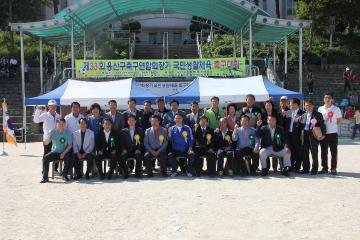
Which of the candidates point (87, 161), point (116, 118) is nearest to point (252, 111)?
point (116, 118)

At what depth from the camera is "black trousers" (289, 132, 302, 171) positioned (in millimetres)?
12055

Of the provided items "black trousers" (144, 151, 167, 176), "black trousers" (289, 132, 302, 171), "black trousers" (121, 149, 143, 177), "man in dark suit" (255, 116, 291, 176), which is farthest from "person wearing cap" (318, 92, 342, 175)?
"black trousers" (121, 149, 143, 177)

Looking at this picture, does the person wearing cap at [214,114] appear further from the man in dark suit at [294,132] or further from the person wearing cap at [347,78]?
the person wearing cap at [347,78]

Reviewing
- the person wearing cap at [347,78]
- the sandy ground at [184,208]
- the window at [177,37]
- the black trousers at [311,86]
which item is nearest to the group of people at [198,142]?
the sandy ground at [184,208]

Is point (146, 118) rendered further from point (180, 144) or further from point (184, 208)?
point (184, 208)

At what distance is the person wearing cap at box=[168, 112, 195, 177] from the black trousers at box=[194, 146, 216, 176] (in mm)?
111

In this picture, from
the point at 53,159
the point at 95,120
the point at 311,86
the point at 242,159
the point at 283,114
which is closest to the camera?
the point at 53,159

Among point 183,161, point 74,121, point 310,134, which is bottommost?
point 183,161

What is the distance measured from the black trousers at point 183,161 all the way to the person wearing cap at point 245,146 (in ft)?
2.94

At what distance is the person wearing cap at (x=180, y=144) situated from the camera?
11.8 m

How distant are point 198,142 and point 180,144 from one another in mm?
407

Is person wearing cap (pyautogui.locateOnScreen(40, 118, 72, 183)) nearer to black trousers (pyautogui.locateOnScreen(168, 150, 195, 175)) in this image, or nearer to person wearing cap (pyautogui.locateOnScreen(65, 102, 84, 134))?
person wearing cap (pyautogui.locateOnScreen(65, 102, 84, 134))

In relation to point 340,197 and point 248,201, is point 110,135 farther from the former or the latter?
point 340,197

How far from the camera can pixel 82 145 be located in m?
11.6
